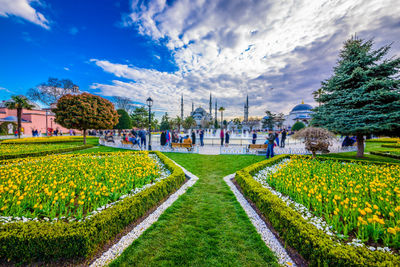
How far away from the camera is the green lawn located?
2.62 m

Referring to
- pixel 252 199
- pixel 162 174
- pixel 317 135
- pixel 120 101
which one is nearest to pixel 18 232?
pixel 162 174

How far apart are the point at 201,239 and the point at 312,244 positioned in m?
1.88

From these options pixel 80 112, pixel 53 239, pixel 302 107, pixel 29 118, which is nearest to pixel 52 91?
pixel 29 118

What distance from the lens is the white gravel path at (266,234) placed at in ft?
8.87

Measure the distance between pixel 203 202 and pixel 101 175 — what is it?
3910mm

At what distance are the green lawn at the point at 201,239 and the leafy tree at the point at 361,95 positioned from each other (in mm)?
10914

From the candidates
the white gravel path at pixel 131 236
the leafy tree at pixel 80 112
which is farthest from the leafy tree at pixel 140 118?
the white gravel path at pixel 131 236

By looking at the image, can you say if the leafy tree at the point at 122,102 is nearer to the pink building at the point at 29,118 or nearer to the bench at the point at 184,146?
the pink building at the point at 29,118

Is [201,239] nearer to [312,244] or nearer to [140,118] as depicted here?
[312,244]

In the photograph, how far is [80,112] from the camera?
579 inches

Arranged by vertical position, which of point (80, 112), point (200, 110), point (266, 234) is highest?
point (200, 110)

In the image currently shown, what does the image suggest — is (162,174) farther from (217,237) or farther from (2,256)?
(2,256)

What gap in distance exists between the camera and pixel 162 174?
665 cm

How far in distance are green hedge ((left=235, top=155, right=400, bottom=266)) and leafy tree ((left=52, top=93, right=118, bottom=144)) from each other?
1687 cm
